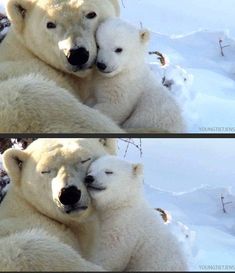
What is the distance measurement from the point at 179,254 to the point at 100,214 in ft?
0.64

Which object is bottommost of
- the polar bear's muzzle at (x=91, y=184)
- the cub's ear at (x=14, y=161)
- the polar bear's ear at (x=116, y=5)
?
the polar bear's muzzle at (x=91, y=184)

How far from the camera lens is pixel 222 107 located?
1.79m

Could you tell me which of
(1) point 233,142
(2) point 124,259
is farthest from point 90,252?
(1) point 233,142

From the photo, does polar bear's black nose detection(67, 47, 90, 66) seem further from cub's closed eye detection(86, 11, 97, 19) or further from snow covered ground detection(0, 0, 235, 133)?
snow covered ground detection(0, 0, 235, 133)

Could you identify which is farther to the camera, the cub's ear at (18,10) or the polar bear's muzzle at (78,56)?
the cub's ear at (18,10)

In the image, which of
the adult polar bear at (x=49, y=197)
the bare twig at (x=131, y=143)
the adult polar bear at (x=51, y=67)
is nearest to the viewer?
the adult polar bear at (x=49, y=197)

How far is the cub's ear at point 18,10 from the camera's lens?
1.75 m

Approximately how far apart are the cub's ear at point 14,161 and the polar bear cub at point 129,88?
192 mm

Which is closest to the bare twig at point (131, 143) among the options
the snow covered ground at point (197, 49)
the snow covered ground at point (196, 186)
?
the snow covered ground at point (196, 186)

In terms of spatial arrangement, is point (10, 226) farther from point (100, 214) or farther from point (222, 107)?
point (222, 107)

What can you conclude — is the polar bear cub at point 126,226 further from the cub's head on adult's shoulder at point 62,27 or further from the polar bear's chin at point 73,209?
the cub's head on adult's shoulder at point 62,27

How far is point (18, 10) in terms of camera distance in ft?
5.79

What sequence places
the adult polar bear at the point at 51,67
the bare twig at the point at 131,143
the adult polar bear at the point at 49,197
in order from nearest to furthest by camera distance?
1. the adult polar bear at the point at 49,197
2. the adult polar bear at the point at 51,67
3. the bare twig at the point at 131,143

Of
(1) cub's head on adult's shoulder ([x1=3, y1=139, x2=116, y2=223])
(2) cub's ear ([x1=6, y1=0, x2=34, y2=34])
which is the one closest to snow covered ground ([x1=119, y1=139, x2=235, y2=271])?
(1) cub's head on adult's shoulder ([x1=3, y1=139, x2=116, y2=223])
